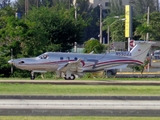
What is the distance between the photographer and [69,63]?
3484 cm

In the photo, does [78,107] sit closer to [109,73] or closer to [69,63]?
[69,63]

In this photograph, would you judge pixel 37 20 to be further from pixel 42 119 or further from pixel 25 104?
pixel 42 119

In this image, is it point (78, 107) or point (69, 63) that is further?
point (69, 63)

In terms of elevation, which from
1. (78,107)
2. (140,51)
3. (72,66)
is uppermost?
(140,51)

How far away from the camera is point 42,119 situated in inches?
561

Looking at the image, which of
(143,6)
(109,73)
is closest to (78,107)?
(109,73)

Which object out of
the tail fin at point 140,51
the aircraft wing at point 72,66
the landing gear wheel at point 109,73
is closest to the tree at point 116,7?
the tail fin at point 140,51

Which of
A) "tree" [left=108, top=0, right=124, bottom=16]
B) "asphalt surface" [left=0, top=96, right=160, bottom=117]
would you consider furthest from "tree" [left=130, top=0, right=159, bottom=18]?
"asphalt surface" [left=0, top=96, right=160, bottom=117]

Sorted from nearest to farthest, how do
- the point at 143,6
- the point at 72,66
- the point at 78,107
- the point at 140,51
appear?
1. the point at 78,107
2. the point at 72,66
3. the point at 140,51
4. the point at 143,6

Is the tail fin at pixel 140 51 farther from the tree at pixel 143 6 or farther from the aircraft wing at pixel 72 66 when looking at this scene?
the tree at pixel 143 6

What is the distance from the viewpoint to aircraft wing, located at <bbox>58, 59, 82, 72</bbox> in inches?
1378

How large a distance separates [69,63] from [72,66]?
582mm

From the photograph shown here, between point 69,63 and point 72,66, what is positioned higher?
point 69,63

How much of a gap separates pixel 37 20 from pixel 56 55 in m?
13.4
